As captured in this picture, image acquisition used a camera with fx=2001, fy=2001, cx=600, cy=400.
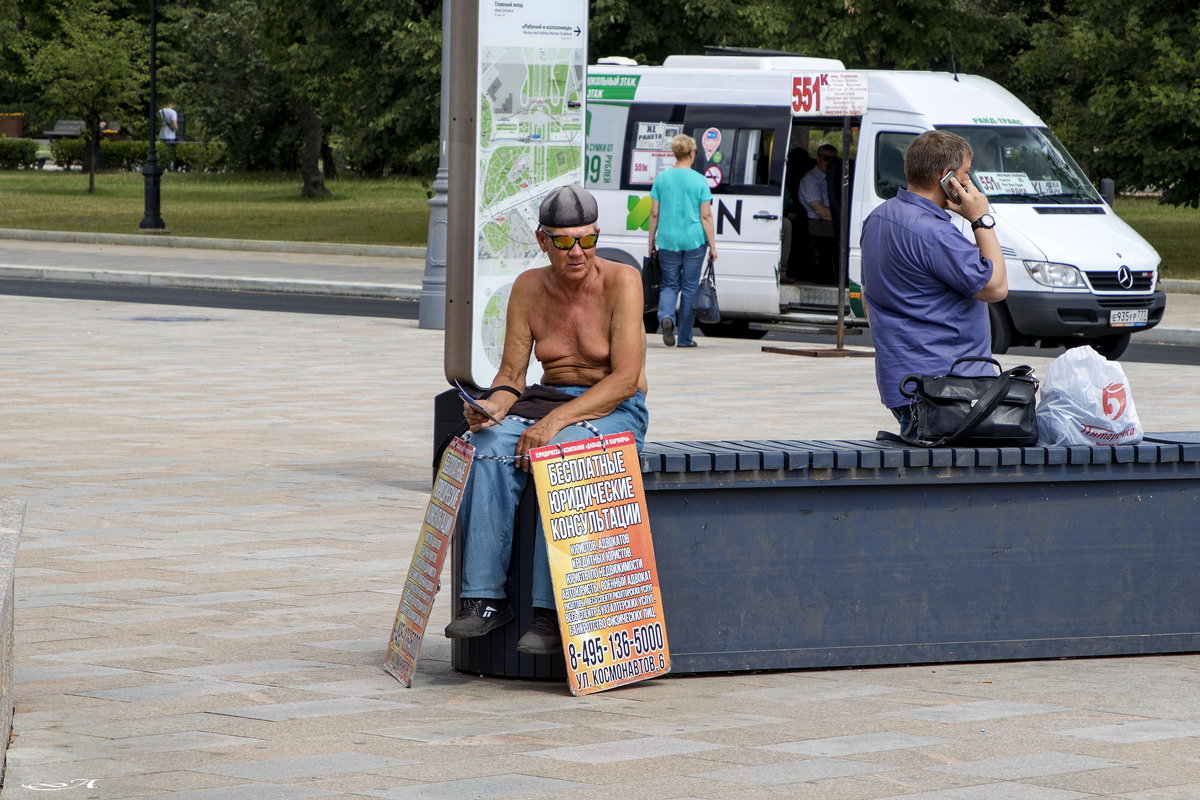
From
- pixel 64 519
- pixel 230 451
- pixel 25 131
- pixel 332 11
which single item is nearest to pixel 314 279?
pixel 332 11

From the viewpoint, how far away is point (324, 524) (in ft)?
29.0

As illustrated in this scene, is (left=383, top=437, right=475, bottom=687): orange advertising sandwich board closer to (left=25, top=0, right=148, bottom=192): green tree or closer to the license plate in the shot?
the license plate

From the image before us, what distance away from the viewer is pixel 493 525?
601 cm

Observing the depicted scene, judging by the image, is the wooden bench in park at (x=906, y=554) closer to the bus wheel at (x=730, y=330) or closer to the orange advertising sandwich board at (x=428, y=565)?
the orange advertising sandwich board at (x=428, y=565)

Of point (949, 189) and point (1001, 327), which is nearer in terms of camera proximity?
point (949, 189)

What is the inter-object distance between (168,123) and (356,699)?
7572 centimetres

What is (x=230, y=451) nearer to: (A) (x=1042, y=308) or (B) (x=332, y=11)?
(A) (x=1042, y=308)

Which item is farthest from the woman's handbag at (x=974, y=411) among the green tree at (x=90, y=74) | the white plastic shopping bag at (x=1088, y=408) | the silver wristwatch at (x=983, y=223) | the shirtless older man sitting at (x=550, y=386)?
the green tree at (x=90, y=74)

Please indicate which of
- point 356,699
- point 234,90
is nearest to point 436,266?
A: point 356,699

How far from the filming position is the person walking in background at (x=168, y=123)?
77.4 metres

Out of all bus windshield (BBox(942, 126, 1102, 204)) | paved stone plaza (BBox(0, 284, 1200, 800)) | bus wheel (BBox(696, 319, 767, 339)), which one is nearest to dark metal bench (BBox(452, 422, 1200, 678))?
paved stone plaza (BBox(0, 284, 1200, 800))

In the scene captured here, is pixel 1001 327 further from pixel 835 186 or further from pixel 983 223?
pixel 983 223

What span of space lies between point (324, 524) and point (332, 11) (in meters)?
25.5

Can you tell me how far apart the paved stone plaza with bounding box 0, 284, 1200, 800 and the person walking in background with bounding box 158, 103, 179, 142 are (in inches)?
2706
